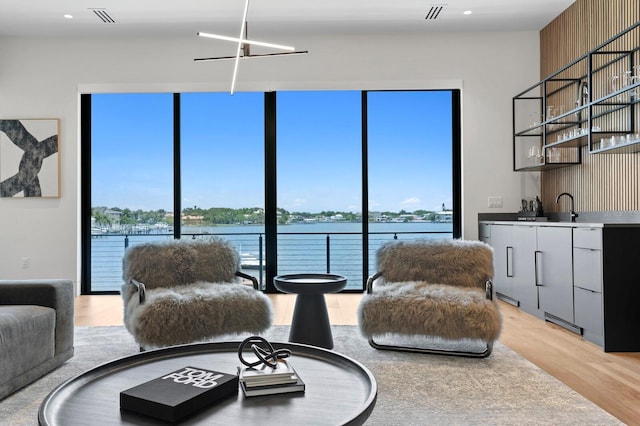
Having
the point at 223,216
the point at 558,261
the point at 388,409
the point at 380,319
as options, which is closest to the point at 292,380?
the point at 388,409

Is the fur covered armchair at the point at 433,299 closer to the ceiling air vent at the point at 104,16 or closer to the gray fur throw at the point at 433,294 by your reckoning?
the gray fur throw at the point at 433,294

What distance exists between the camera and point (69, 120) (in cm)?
535

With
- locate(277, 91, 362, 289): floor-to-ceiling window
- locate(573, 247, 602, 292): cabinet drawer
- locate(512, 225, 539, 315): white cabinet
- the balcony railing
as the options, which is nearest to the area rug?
locate(573, 247, 602, 292): cabinet drawer

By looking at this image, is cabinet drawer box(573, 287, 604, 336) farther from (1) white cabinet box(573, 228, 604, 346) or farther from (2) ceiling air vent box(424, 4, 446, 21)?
(2) ceiling air vent box(424, 4, 446, 21)

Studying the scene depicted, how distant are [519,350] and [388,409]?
4.60ft

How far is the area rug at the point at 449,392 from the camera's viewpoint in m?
2.03

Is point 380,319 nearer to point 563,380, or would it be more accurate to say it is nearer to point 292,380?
point 563,380

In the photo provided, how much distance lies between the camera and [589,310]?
129 inches

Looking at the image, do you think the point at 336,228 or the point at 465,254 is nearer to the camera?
the point at 465,254

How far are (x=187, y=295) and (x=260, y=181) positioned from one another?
109 inches

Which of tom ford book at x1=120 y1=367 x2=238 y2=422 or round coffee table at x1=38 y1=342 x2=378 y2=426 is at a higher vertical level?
tom ford book at x1=120 y1=367 x2=238 y2=422

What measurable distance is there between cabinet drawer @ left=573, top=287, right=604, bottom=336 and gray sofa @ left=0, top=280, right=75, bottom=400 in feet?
10.8

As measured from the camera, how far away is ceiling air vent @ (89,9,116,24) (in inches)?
185

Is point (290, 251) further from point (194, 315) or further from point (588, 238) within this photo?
point (588, 238)
